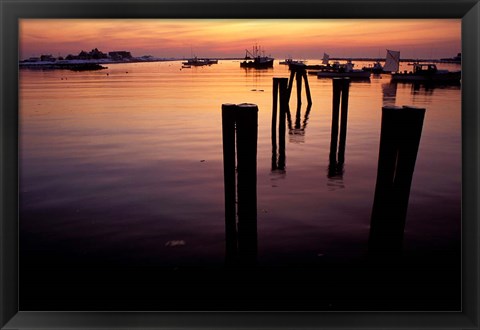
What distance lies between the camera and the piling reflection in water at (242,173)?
13.9 ft

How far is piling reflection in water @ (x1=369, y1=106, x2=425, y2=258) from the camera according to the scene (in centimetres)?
425

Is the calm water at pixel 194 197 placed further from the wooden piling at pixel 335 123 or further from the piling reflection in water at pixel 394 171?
the piling reflection in water at pixel 394 171

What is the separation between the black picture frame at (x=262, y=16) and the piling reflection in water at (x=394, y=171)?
0.40 meters

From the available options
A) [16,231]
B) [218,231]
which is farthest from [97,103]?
[16,231]

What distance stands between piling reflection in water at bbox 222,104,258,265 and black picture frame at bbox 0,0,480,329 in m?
0.69

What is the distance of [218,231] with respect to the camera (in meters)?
6.09

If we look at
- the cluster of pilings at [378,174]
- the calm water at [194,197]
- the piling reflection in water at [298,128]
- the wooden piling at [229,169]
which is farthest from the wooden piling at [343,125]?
the wooden piling at [229,169]

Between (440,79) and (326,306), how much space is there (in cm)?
Answer: 3183

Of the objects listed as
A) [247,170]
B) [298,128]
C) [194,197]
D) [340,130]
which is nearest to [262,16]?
[247,170]

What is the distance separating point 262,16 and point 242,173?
1.24 meters

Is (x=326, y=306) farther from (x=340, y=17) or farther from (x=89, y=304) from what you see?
(x=340, y=17)

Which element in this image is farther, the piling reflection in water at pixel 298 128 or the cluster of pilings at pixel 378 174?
the piling reflection in water at pixel 298 128

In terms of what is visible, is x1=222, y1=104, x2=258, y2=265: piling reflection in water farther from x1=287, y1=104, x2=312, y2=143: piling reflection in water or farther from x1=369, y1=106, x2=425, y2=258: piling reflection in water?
x1=287, y1=104, x2=312, y2=143: piling reflection in water

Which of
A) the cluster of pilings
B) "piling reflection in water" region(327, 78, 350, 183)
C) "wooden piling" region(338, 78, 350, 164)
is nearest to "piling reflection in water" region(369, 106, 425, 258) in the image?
the cluster of pilings
